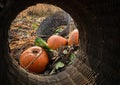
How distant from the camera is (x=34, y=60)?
4.13m

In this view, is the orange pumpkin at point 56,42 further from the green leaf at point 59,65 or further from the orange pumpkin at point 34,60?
the green leaf at point 59,65

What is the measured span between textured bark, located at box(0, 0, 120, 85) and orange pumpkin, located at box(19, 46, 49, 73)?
56 centimetres

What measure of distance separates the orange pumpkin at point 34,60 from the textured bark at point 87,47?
22.2 inches

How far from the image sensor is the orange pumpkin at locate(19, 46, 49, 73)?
160 inches

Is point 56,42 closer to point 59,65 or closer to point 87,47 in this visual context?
point 59,65

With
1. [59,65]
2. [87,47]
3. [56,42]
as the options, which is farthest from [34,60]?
[87,47]

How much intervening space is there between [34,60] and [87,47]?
1.07 metres

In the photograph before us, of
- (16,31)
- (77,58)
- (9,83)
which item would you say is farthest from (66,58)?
(16,31)

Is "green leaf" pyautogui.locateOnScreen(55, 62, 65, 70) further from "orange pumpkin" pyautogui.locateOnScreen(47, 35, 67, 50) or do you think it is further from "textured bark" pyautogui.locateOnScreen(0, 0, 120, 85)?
"orange pumpkin" pyautogui.locateOnScreen(47, 35, 67, 50)

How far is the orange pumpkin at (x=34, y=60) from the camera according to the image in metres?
4.07

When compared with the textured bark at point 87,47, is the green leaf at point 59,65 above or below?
below

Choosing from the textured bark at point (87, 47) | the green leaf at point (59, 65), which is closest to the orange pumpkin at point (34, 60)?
the green leaf at point (59, 65)

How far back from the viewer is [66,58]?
4.11 meters

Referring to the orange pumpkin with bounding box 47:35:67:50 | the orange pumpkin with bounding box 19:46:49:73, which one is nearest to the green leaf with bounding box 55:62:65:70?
the orange pumpkin with bounding box 19:46:49:73
